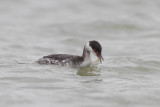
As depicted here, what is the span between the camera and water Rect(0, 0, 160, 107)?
11.5 m

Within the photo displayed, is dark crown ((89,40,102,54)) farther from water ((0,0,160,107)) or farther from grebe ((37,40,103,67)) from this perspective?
water ((0,0,160,107))

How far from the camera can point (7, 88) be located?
12.1 m

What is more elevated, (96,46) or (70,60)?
(96,46)

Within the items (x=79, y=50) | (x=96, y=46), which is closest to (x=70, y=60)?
(x=96, y=46)

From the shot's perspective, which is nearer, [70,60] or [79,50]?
[70,60]

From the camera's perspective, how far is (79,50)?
19000 millimetres

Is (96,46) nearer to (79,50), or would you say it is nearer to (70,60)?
(70,60)

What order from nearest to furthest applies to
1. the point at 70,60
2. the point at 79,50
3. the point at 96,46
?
the point at 96,46 → the point at 70,60 → the point at 79,50

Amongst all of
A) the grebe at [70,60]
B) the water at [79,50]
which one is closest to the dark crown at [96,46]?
the grebe at [70,60]

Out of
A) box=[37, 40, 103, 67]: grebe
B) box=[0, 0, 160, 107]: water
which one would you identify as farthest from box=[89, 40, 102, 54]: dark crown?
box=[0, 0, 160, 107]: water

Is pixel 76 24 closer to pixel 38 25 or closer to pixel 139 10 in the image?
pixel 38 25

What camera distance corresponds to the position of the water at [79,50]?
37.7 feet

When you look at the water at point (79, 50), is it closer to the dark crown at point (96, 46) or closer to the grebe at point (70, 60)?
the grebe at point (70, 60)

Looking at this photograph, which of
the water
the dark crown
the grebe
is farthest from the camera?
the grebe
